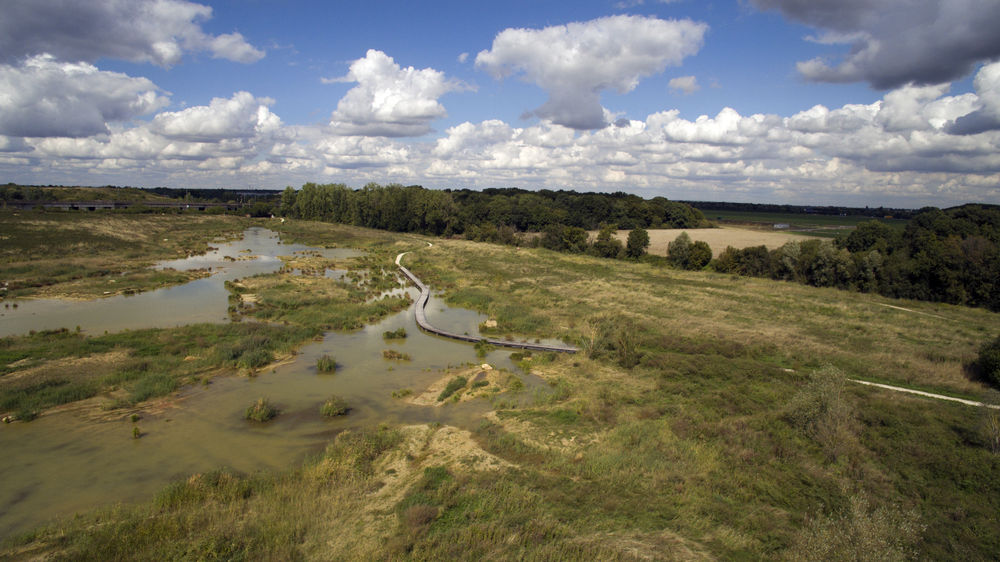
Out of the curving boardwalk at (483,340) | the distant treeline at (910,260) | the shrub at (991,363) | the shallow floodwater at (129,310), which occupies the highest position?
the distant treeline at (910,260)

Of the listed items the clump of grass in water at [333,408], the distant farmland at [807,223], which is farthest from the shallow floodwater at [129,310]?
the distant farmland at [807,223]

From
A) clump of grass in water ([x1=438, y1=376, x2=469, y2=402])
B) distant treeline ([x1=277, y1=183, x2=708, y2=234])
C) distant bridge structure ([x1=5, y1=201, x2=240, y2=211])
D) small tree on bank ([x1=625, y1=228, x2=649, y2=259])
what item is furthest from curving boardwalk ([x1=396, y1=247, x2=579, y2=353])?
distant bridge structure ([x1=5, y1=201, x2=240, y2=211])

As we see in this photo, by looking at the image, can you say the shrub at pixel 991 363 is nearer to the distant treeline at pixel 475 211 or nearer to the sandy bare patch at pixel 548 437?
the sandy bare patch at pixel 548 437

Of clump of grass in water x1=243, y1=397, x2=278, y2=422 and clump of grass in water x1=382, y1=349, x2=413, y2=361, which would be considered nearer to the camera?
clump of grass in water x1=243, y1=397, x2=278, y2=422

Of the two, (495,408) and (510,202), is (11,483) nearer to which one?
(495,408)

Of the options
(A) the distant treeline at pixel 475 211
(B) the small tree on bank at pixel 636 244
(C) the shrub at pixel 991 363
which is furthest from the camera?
(A) the distant treeline at pixel 475 211

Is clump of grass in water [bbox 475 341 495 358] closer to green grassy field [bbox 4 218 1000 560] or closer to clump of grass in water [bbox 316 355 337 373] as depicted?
green grassy field [bbox 4 218 1000 560]
